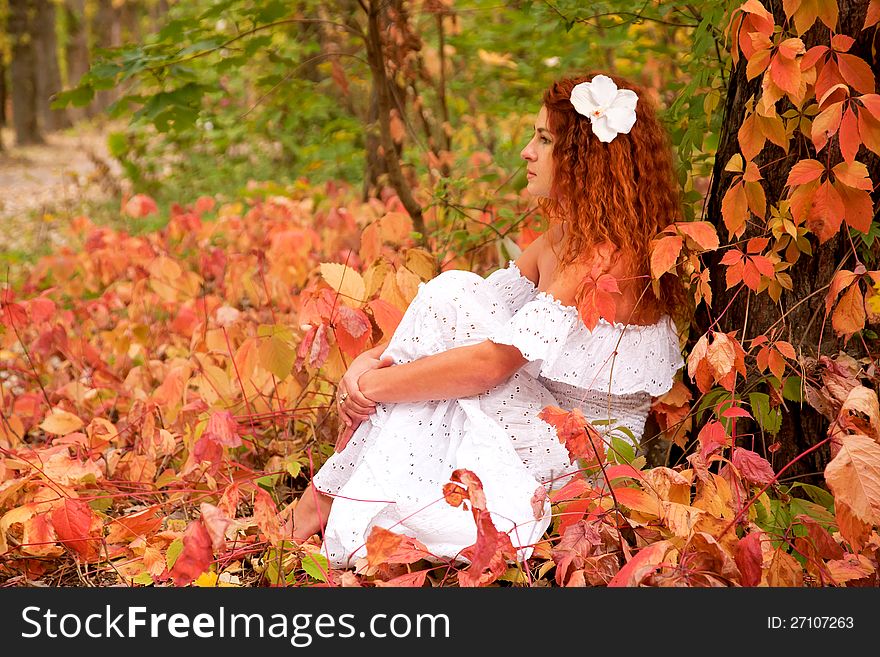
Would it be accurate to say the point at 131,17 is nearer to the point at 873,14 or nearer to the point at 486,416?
the point at 486,416

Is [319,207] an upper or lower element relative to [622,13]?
lower

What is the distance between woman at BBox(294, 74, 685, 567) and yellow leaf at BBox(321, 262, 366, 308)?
0.69 ft

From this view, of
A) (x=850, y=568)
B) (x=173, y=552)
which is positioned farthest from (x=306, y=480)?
(x=850, y=568)

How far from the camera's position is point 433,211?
13.9ft

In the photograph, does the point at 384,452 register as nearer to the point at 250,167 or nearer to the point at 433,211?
the point at 433,211

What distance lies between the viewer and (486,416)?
2092 millimetres

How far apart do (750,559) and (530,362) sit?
70cm

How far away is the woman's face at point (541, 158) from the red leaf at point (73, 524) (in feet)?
4.23

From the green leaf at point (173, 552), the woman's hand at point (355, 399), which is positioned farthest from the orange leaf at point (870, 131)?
the green leaf at point (173, 552)

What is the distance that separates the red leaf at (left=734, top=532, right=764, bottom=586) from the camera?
1.62 meters

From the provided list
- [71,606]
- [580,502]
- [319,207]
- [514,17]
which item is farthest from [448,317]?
[319,207]

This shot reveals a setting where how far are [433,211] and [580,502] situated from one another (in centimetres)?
247

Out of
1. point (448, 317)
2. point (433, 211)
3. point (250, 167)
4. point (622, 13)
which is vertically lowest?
point (250, 167)

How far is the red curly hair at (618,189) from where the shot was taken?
2.07 m
